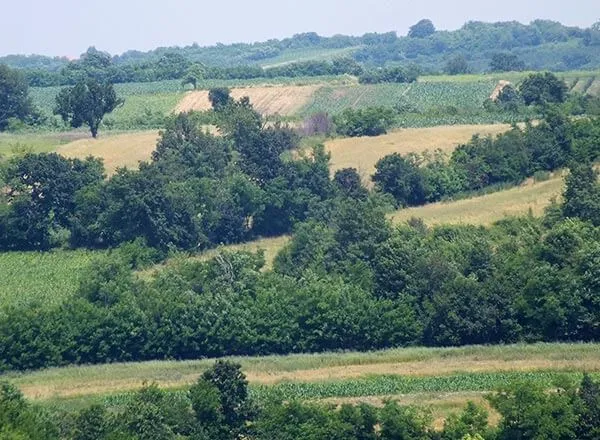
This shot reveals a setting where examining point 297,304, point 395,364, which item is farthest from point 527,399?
point 297,304

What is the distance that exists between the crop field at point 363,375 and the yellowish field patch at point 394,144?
30.6 m

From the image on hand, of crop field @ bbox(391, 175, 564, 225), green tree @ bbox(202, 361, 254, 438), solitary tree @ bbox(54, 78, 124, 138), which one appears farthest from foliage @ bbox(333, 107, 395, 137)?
green tree @ bbox(202, 361, 254, 438)

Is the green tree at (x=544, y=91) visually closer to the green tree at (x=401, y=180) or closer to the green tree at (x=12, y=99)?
the green tree at (x=401, y=180)

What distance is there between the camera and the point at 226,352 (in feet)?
174

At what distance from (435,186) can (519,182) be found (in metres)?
4.88

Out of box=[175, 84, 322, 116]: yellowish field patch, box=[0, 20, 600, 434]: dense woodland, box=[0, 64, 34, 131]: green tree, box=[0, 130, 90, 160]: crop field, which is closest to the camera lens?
box=[0, 20, 600, 434]: dense woodland

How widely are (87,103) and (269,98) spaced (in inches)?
1028

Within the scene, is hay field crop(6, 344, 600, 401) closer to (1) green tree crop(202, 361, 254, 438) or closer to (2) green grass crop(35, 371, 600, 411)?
(2) green grass crop(35, 371, 600, 411)

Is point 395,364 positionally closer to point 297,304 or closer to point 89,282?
point 297,304

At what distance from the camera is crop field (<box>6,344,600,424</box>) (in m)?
46.4

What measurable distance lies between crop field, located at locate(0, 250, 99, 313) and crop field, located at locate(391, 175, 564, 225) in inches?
684

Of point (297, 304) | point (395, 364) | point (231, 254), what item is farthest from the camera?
point (231, 254)

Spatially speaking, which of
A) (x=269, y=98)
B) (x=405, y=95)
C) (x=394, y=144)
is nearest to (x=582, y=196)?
(x=394, y=144)

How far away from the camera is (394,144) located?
86.5 meters
